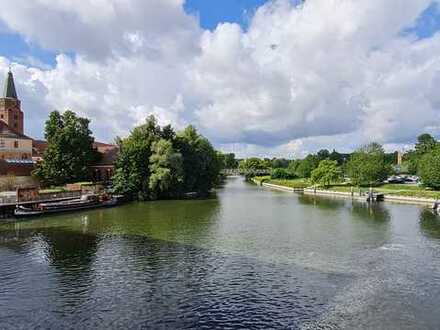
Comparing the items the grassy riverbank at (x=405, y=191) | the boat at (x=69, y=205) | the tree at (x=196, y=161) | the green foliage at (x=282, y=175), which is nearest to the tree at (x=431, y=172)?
the grassy riverbank at (x=405, y=191)

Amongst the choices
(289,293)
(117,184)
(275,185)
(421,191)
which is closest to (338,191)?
(421,191)

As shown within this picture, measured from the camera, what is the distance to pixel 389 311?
22172 millimetres

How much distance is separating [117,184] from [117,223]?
31.1 meters

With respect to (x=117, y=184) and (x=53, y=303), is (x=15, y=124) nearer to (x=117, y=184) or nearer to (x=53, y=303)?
(x=117, y=184)

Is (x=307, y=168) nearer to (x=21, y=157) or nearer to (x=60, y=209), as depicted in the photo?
(x=21, y=157)

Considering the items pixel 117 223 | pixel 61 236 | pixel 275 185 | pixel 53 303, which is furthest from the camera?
pixel 275 185

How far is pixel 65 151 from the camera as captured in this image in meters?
87.2

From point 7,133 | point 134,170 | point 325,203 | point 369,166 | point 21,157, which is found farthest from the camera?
point 369,166

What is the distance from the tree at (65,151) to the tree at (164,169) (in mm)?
15246

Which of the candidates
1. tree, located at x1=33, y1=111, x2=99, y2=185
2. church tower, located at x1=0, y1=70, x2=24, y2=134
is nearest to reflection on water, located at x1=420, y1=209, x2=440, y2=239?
tree, located at x1=33, y1=111, x2=99, y2=185

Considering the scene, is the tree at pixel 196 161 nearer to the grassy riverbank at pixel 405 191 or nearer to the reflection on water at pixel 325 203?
the reflection on water at pixel 325 203

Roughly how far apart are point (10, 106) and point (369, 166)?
9580cm

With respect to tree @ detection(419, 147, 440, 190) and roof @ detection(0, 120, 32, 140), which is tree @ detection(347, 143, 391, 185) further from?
roof @ detection(0, 120, 32, 140)

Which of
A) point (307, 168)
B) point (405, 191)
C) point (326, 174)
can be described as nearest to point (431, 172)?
point (405, 191)
